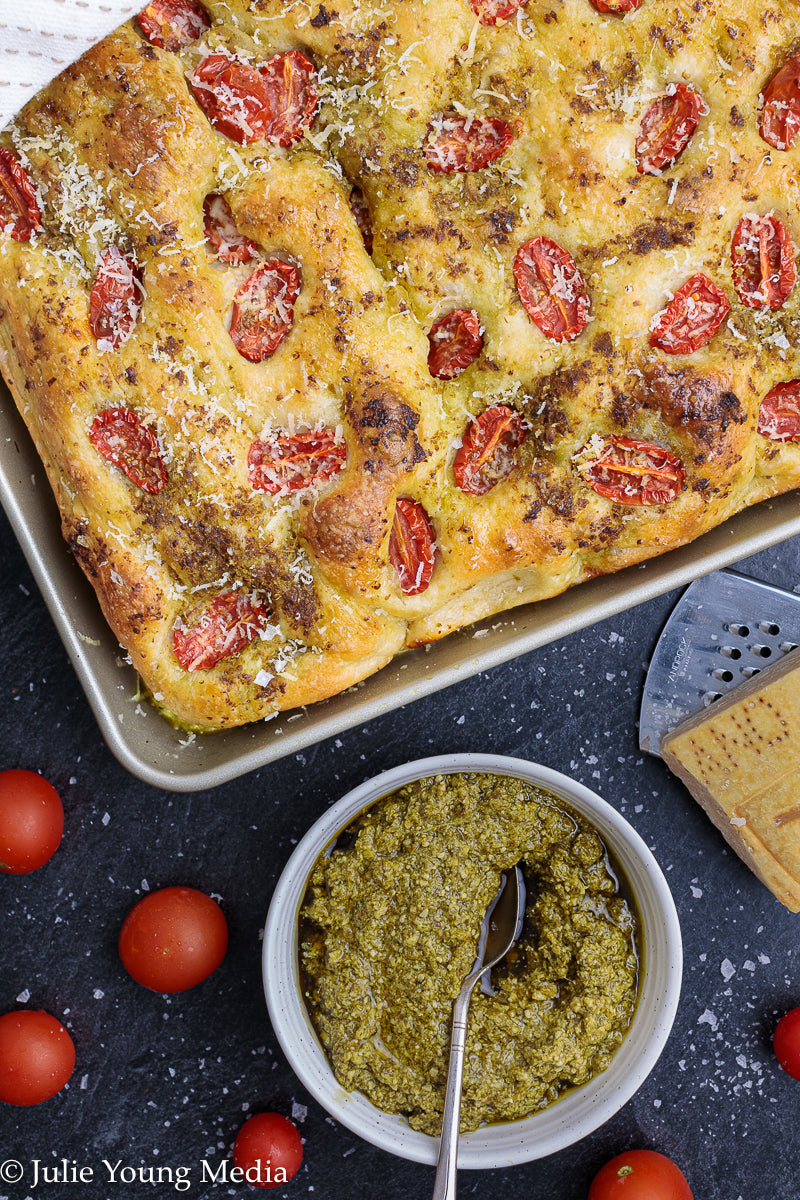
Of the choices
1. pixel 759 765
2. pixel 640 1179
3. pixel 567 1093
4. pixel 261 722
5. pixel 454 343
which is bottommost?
pixel 640 1179

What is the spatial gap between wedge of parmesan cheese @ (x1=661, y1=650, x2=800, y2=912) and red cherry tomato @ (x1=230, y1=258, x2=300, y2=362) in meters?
1.57

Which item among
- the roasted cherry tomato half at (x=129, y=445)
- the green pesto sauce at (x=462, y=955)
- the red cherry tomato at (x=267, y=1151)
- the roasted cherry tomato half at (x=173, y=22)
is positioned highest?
the roasted cherry tomato half at (x=173, y=22)

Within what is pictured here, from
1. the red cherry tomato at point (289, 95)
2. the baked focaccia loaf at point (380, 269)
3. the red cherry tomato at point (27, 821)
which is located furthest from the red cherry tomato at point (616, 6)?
the red cherry tomato at point (27, 821)

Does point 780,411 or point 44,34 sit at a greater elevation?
point 44,34

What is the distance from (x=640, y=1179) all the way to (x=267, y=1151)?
1063mm

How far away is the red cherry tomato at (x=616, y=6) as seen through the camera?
202 cm

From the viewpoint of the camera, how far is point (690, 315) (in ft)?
6.78

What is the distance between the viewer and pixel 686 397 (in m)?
2.07

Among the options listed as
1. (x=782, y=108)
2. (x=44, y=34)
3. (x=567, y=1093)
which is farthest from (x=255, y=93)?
(x=567, y=1093)

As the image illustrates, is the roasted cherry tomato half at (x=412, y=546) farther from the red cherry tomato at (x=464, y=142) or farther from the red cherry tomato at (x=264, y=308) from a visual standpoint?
the red cherry tomato at (x=464, y=142)

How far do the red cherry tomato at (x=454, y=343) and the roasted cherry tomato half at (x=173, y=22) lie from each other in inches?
32.0

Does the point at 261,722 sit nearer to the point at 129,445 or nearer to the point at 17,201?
the point at 129,445

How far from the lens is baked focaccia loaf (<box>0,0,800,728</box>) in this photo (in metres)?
2.00

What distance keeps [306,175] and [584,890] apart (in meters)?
1.95
